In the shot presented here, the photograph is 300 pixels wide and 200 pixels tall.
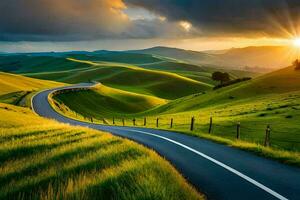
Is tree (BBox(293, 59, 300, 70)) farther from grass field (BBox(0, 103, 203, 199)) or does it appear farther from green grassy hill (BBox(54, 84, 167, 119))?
grass field (BBox(0, 103, 203, 199))

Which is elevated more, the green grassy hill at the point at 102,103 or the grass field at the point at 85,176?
the grass field at the point at 85,176

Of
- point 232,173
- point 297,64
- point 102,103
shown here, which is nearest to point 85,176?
point 232,173

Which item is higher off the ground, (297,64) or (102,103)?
(297,64)

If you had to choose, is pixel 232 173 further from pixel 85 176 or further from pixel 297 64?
pixel 297 64

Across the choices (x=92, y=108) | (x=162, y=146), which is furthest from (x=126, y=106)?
(x=162, y=146)

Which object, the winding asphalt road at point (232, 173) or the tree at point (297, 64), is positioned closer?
the winding asphalt road at point (232, 173)

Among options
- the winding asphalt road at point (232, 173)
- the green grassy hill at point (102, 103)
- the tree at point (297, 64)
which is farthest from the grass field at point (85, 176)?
the tree at point (297, 64)

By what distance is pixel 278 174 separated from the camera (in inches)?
444

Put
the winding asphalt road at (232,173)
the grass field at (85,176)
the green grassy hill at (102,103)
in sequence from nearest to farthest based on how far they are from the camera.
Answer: the grass field at (85,176), the winding asphalt road at (232,173), the green grassy hill at (102,103)

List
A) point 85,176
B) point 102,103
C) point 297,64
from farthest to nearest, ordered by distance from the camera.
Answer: point 102,103 < point 297,64 < point 85,176

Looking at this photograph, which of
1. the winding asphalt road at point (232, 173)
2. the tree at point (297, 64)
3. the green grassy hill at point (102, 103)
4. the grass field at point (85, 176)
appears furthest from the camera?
the tree at point (297, 64)

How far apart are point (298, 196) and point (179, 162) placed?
5.35 m

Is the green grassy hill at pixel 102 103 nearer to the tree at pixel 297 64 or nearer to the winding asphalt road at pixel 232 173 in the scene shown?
the tree at pixel 297 64

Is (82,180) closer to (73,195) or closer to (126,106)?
(73,195)
